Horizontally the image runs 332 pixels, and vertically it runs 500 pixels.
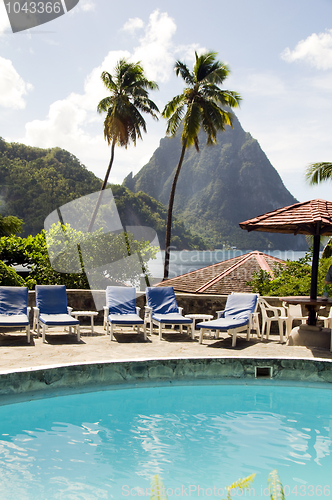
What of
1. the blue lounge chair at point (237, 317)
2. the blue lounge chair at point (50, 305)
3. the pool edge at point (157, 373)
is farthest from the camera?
the blue lounge chair at point (50, 305)

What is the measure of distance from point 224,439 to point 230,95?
22.0m

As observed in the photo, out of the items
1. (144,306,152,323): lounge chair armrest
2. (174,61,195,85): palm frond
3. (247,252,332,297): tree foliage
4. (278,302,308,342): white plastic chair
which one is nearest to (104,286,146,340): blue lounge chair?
(144,306,152,323): lounge chair armrest

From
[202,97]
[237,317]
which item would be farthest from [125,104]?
[237,317]

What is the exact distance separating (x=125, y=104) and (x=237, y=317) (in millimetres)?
19745

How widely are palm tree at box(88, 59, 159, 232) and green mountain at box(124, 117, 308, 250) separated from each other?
57894 mm

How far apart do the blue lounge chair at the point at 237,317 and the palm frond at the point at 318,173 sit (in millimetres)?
12761

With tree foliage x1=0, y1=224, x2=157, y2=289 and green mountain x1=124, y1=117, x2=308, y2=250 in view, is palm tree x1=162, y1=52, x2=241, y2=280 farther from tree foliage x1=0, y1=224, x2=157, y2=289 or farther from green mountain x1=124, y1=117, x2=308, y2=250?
green mountain x1=124, y1=117, x2=308, y2=250

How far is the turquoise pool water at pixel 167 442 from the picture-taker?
11.3 ft

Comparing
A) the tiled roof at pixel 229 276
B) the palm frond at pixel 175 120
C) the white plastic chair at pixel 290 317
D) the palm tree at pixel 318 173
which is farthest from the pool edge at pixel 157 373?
the palm frond at pixel 175 120

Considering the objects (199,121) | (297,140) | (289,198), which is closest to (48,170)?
(199,121)

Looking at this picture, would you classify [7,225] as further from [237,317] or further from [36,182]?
[36,182]

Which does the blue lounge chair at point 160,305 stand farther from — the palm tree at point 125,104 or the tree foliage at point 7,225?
the palm tree at point 125,104

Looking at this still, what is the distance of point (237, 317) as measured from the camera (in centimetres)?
800

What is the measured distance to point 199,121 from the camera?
2248cm
